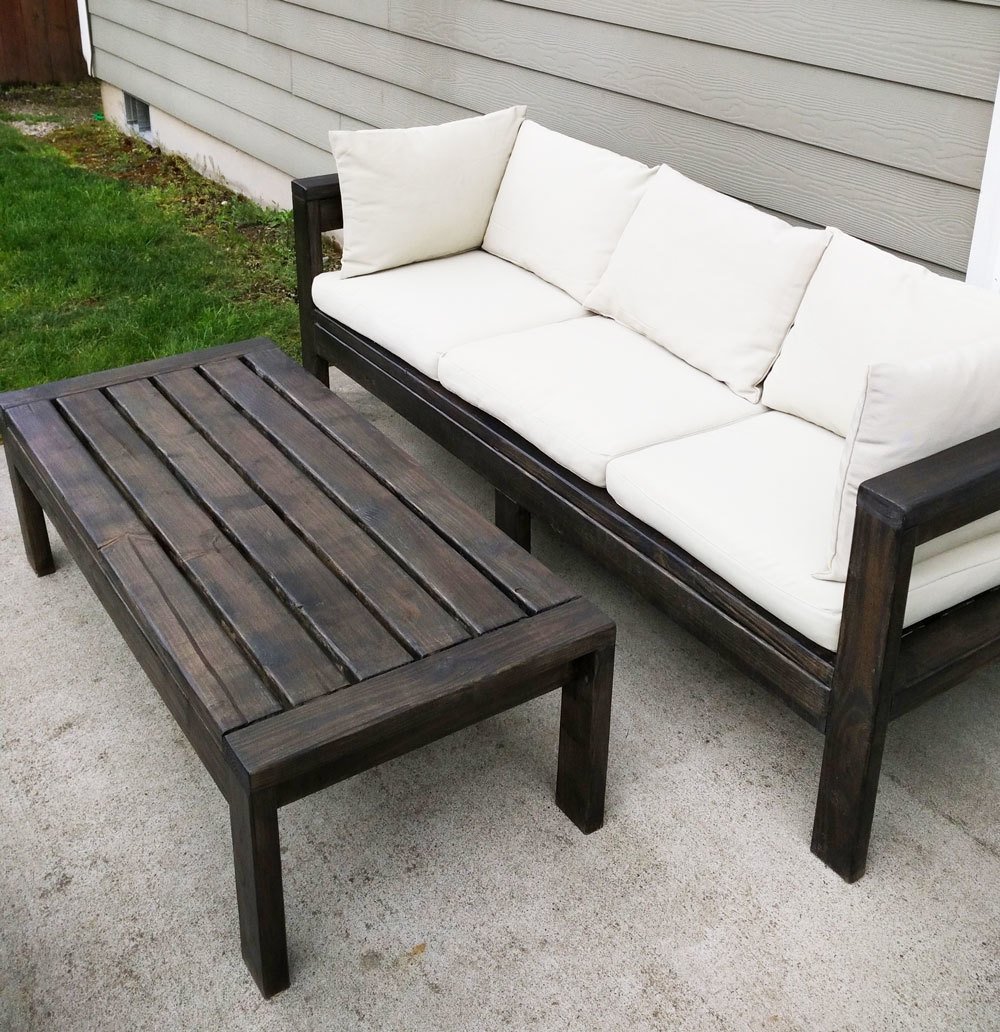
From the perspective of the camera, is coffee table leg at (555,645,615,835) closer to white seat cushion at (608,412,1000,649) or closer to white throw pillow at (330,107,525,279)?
white seat cushion at (608,412,1000,649)

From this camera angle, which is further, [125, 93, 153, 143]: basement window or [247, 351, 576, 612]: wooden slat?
[125, 93, 153, 143]: basement window

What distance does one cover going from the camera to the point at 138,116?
6555mm

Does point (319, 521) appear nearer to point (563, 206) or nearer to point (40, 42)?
point (563, 206)

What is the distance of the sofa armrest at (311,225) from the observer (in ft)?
11.0

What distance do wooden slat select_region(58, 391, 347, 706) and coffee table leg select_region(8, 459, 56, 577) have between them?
210 millimetres

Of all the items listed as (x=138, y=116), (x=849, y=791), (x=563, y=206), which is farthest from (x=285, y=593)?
(x=138, y=116)

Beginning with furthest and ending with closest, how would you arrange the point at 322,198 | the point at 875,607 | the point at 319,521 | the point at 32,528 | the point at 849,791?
Answer: the point at 322,198 < the point at 32,528 < the point at 319,521 < the point at 849,791 < the point at 875,607

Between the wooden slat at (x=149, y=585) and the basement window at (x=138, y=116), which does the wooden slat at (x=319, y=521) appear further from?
the basement window at (x=138, y=116)

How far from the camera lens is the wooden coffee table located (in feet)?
5.68

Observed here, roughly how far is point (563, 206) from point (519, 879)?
1.87m

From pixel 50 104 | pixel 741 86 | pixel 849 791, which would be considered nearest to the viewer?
pixel 849 791

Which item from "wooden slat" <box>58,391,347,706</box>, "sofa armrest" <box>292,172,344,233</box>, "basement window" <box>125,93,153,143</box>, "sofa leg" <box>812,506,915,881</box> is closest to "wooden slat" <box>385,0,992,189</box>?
"sofa armrest" <box>292,172,344,233</box>

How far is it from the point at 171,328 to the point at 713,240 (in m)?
2.10

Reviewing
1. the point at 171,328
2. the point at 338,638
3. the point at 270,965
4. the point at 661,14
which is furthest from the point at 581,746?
the point at 171,328
